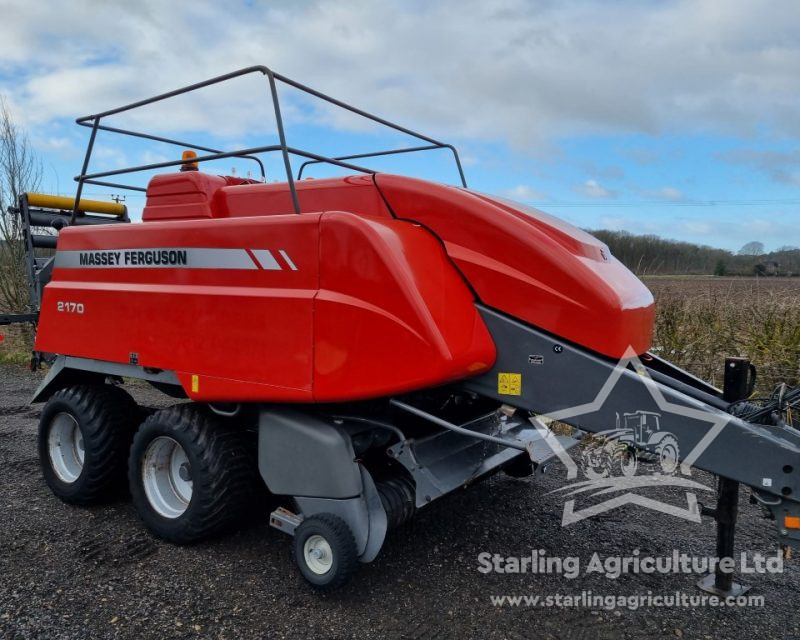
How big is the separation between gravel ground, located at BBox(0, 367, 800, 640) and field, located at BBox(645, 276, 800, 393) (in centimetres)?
251

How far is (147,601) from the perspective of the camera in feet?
10.3

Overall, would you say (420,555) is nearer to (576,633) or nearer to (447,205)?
(576,633)

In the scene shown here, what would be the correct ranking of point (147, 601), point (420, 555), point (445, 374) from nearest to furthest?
point (445, 374)
point (147, 601)
point (420, 555)

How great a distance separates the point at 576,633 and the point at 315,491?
132 cm

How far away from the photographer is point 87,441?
4.17m

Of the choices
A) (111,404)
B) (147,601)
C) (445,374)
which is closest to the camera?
(445,374)

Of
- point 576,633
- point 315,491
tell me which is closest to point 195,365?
point 315,491

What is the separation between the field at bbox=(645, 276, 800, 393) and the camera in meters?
6.24

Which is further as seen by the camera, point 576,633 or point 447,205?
point 447,205

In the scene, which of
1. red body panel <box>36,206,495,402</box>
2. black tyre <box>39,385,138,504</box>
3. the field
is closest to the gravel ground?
black tyre <box>39,385,138,504</box>

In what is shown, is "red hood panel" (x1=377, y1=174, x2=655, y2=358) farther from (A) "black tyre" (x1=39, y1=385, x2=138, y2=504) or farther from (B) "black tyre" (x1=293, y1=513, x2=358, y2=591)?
(A) "black tyre" (x1=39, y1=385, x2=138, y2=504)

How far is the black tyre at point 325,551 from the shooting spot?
9.84ft

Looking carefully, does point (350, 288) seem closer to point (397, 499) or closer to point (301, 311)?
point (301, 311)

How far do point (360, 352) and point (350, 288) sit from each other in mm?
294
